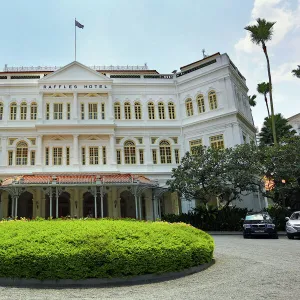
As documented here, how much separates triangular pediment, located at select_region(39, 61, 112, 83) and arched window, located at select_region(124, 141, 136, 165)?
6333 millimetres

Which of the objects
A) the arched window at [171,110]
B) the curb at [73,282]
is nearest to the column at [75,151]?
the arched window at [171,110]

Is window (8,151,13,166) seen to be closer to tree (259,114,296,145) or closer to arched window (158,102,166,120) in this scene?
arched window (158,102,166,120)

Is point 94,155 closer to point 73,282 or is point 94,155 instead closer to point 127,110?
point 127,110

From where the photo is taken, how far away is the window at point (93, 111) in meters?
30.6

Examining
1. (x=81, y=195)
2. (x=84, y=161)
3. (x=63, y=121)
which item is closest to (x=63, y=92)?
(x=63, y=121)

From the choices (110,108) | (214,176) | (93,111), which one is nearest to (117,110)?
(110,108)

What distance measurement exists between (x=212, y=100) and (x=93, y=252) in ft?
80.1

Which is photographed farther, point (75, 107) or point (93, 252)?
point (75, 107)

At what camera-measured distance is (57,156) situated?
2930cm

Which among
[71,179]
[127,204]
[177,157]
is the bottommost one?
[127,204]

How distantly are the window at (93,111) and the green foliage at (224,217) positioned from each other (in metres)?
12.4

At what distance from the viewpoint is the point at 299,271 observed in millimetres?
8469

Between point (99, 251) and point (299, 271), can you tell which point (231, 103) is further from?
Result: point (99, 251)

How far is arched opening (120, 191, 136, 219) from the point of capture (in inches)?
1202
